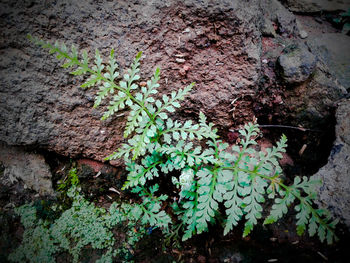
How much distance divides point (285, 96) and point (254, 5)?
1.36 meters

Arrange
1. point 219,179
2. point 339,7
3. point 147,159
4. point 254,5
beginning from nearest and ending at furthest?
1. point 219,179
2. point 147,159
3. point 254,5
4. point 339,7

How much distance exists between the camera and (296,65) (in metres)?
2.91

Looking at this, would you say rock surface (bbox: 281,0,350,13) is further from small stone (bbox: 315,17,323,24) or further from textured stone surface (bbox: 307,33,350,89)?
textured stone surface (bbox: 307,33,350,89)

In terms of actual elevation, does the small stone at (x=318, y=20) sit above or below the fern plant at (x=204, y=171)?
above

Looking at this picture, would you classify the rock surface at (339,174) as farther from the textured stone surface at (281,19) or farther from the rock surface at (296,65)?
the textured stone surface at (281,19)

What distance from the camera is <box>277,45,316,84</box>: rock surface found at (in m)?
2.88

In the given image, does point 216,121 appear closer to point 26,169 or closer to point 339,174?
point 339,174

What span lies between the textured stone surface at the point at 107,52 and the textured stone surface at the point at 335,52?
4.60 ft

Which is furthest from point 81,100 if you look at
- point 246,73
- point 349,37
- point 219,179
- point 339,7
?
point 339,7

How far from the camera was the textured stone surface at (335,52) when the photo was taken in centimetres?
328

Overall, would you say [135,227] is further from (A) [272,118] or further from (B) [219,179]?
(A) [272,118]

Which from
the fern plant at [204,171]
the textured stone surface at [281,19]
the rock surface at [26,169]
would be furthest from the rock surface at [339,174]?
the rock surface at [26,169]

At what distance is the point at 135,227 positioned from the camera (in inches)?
114

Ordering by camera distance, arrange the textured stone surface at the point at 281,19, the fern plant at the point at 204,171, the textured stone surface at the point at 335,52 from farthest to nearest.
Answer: the textured stone surface at the point at 281,19, the textured stone surface at the point at 335,52, the fern plant at the point at 204,171
